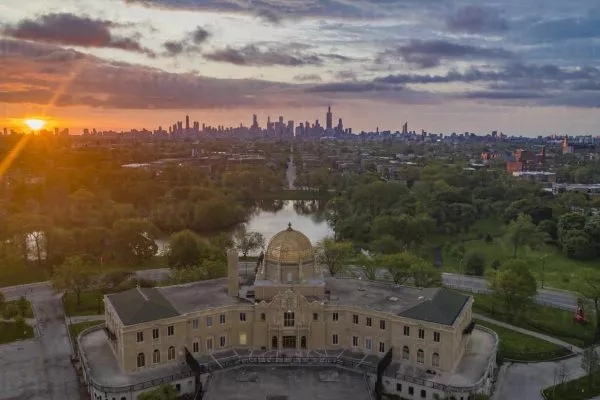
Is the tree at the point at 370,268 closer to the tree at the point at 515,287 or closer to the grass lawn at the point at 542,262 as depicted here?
the tree at the point at 515,287

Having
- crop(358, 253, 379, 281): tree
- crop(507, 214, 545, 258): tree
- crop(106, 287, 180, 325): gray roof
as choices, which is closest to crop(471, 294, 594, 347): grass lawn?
crop(358, 253, 379, 281): tree

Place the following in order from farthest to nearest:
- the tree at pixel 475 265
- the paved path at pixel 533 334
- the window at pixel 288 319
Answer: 1. the tree at pixel 475 265
2. the paved path at pixel 533 334
3. the window at pixel 288 319

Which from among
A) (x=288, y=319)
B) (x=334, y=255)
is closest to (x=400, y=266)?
(x=334, y=255)

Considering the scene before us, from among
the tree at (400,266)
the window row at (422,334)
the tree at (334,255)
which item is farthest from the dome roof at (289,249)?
the tree at (334,255)

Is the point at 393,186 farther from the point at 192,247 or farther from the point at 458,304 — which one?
the point at 458,304

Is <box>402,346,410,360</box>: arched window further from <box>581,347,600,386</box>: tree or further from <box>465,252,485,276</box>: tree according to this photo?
<box>465,252,485,276</box>: tree

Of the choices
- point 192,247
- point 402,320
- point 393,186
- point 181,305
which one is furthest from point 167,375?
point 393,186
